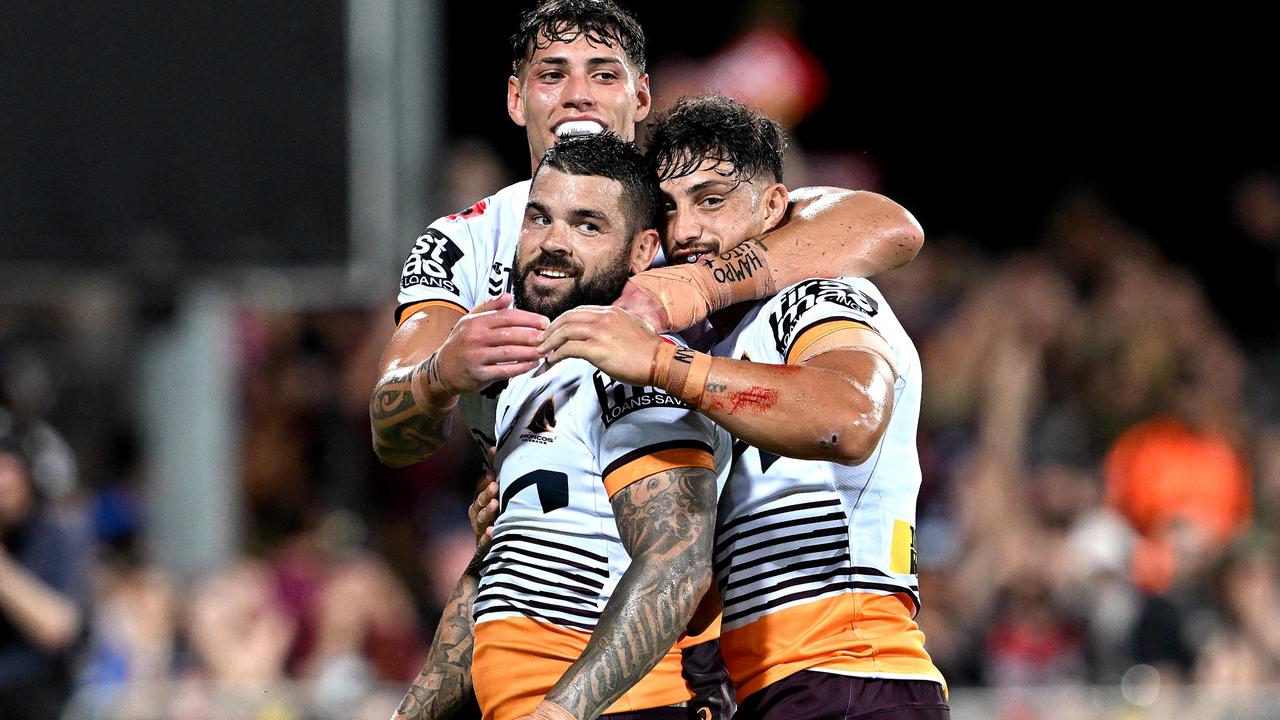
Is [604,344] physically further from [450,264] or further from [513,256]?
[450,264]

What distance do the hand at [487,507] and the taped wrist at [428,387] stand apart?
0.26 metres

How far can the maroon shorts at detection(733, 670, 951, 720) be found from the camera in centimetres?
396

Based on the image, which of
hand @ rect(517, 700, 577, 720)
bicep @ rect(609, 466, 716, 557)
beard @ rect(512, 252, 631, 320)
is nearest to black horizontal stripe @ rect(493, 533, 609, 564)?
bicep @ rect(609, 466, 716, 557)

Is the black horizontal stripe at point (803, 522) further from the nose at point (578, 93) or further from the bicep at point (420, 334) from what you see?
the nose at point (578, 93)

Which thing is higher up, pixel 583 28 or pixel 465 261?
pixel 583 28

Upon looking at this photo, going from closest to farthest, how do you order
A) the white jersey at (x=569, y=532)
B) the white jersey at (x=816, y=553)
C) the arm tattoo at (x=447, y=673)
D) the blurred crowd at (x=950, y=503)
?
the white jersey at (x=569, y=532) < the white jersey at (x=816, y=553) < the arm tattoo at (x=447, y=673) < the blurred crowd at (x=950, y=503)

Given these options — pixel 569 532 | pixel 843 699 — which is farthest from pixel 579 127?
pixel 843 699

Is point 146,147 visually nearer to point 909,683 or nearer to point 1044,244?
point 909,683

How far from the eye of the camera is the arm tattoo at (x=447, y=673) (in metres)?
4.34

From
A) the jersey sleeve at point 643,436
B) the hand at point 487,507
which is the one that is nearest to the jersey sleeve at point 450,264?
the hand at point 487,507

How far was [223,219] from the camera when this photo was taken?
823cm

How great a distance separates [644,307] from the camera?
387 cm

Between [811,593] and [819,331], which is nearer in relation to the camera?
[819,331]

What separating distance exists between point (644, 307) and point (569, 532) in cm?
50
